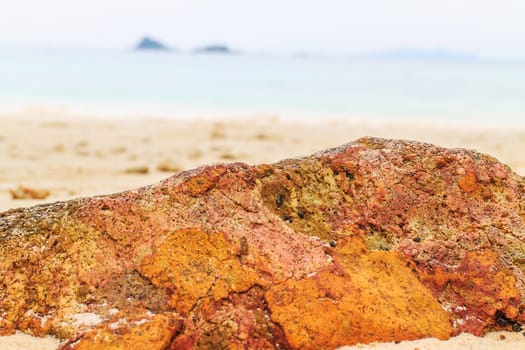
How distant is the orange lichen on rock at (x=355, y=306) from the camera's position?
228 centimetres

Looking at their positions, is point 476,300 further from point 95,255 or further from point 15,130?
point 15,130

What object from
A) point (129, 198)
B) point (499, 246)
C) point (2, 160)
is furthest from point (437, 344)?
point (2, 160)

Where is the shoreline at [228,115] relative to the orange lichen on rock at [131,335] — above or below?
below

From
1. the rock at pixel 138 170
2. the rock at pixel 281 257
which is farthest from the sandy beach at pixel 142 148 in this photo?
the rock at pixel 281 257

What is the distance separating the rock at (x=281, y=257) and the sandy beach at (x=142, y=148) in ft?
0.48

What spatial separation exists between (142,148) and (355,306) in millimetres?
7886

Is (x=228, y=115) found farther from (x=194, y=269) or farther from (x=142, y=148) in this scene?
(x=194, y=269)

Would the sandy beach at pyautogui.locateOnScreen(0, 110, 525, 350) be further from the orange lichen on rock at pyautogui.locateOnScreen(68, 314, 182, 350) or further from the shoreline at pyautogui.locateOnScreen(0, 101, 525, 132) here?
the shoreline at pyautogui.locateOnScreen(0, 101, 525, 132)

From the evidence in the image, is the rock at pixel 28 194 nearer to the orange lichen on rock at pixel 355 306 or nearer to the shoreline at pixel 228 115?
the orange lichen on rock at pixel 355 306

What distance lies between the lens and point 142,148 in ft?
32.4

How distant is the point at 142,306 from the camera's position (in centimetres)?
224

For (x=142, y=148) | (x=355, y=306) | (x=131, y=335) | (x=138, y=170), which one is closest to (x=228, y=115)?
(x=142, y=148)

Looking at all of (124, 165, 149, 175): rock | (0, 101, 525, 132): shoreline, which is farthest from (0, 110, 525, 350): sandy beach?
(0, 101, 525, 132): shoreline

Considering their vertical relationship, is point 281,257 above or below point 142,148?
above
